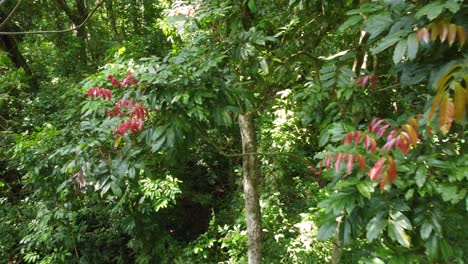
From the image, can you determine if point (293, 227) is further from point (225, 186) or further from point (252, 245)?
point (225, 186)

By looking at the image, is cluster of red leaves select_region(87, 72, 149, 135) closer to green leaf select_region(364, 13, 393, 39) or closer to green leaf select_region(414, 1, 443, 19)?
green leaf select_region(364, 13, 393, 39)

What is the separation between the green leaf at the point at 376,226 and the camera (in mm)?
1082

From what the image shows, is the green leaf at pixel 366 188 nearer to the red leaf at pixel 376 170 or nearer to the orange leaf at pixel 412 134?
the red leaf at pixel 376 170

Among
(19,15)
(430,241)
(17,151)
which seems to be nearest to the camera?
(430,241)

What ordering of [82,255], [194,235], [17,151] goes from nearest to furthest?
[17,151]
[82,255]
[194,235]

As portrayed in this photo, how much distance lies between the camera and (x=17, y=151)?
3162 millimetres

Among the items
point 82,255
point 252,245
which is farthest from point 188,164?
point 252,245

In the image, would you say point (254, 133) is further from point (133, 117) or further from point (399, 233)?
point (399, 233)

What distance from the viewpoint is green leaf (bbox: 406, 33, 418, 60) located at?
104 cm

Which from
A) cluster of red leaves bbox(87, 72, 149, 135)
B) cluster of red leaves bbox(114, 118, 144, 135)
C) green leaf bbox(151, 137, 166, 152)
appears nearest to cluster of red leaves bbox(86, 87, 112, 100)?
cluster of red leaves bbox(87, 72, 149, 135)

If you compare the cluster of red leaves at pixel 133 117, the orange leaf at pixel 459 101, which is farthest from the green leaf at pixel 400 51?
the cluster of red leaves at pixel 133 117

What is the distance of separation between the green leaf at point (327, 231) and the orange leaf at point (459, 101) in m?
0.53

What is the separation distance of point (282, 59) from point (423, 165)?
1.56 metres

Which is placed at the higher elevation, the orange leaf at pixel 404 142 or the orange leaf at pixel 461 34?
the orange leaf at pixel 461 34
